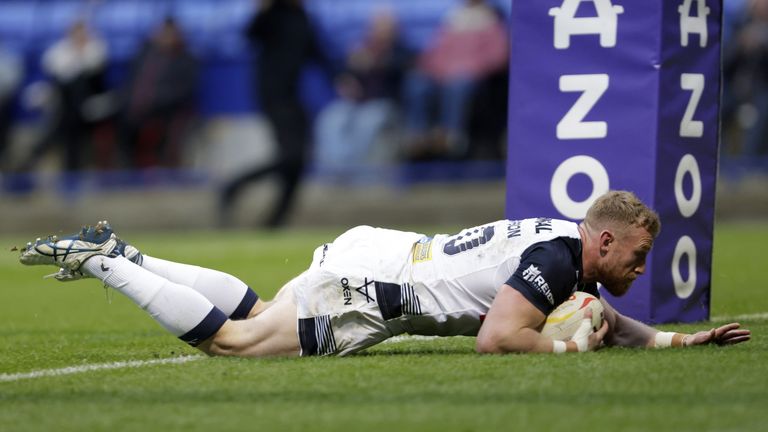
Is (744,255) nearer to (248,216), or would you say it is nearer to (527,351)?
(527,351)

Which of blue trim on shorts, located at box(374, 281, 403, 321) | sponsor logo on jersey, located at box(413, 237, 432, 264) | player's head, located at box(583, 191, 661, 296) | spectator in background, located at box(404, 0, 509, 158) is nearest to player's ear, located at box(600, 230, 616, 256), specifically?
player's head, located at box(583, 191, 661, 296)

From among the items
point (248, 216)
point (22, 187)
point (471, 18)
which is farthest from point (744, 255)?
point (22, 187)

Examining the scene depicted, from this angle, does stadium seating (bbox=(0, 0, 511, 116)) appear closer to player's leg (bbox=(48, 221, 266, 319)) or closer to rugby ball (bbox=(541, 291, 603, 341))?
player's leg (bbox=(48, 221, 266, 319))

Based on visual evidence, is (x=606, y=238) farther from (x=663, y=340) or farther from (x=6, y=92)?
(x=6, y=92)

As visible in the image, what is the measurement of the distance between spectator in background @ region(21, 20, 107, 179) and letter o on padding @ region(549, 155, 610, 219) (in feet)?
43.3

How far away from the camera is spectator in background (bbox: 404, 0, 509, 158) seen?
656 inches

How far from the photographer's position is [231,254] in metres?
13.6

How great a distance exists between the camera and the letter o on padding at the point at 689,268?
6977 mm

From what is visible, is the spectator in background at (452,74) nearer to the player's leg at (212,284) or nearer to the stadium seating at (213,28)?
the stadium seating at (213,28)

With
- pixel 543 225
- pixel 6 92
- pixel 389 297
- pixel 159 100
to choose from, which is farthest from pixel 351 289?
pixel 6 92

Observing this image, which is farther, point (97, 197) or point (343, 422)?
point (97, 197)

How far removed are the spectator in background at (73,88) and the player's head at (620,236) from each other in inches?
578

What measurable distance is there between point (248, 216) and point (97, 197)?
236cm

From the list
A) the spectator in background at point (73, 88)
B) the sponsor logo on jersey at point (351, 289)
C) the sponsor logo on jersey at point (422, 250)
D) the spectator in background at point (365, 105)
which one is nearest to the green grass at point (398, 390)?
the sponsor logo on jersey at point (351, 289)
